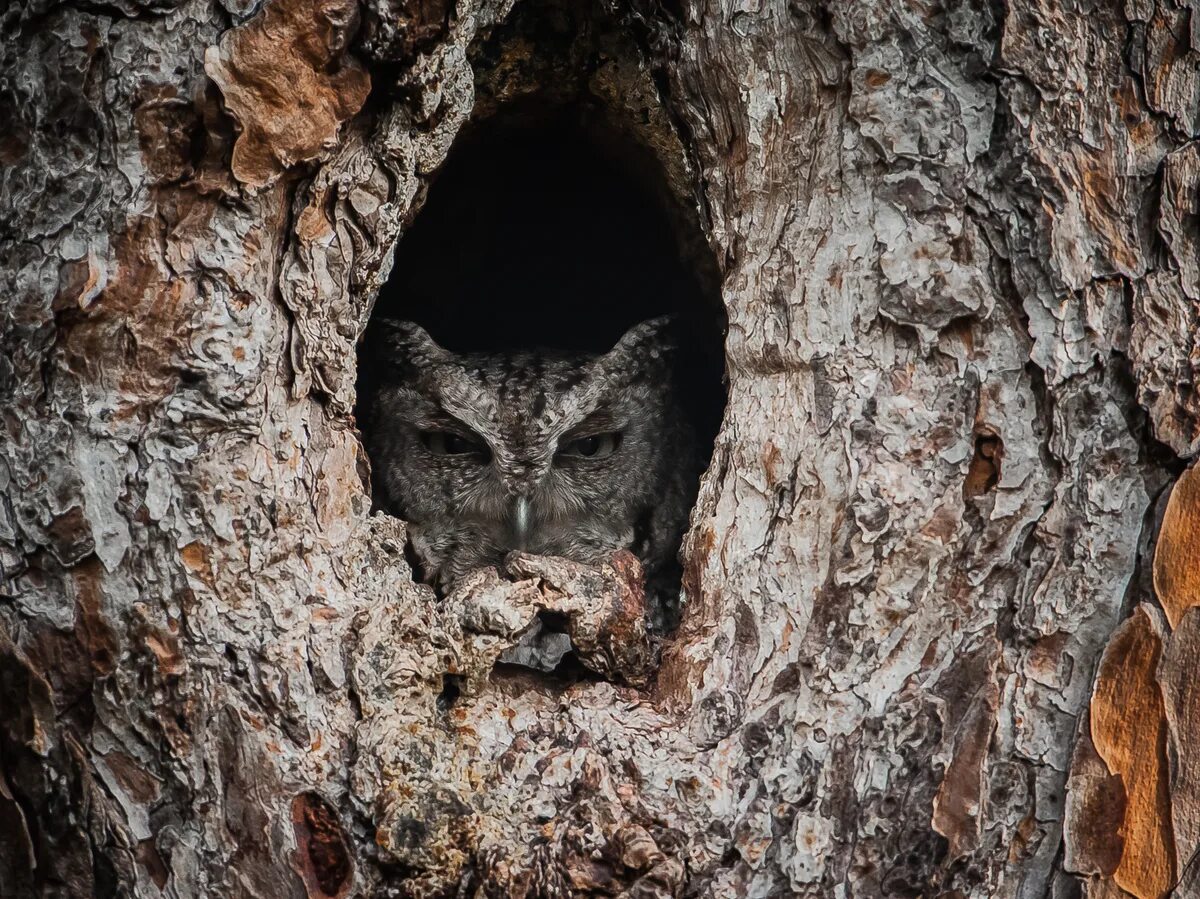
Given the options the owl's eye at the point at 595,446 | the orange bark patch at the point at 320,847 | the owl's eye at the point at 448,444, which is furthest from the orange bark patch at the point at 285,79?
the owl's eye at the point at 595,446

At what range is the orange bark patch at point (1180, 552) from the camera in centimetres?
152

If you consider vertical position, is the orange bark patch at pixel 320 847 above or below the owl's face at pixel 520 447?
below

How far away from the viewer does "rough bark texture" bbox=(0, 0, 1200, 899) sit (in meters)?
1.53

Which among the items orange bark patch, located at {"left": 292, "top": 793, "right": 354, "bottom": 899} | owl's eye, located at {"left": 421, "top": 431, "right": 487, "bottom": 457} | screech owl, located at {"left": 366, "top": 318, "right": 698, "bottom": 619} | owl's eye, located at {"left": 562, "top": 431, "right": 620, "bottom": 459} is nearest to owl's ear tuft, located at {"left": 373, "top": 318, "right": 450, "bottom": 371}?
screech owl, located at {"left": 366, "top": 318, "right": 698, "bottom": 619}

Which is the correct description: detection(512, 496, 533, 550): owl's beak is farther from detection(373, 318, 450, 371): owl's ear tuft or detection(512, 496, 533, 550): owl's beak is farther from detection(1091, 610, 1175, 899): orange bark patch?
detection(1091, 610, 1175, 899): orange bark patch

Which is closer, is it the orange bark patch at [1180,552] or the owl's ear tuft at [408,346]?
the orange bark patch at [1180,552]

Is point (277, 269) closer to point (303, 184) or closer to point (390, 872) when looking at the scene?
point (303, 184)

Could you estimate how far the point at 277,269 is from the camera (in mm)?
1657

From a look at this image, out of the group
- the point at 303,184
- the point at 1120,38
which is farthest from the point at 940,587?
the point at 303,184

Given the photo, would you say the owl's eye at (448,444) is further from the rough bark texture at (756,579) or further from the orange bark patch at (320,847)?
the orange bark patch at (320,847)

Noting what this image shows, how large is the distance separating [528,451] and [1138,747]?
1444 mm

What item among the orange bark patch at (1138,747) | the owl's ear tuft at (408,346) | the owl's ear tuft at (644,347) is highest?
the owl's ear tuft at (644,347)

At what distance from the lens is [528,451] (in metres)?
2.54

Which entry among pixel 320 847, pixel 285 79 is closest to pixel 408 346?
pixel 285 79
